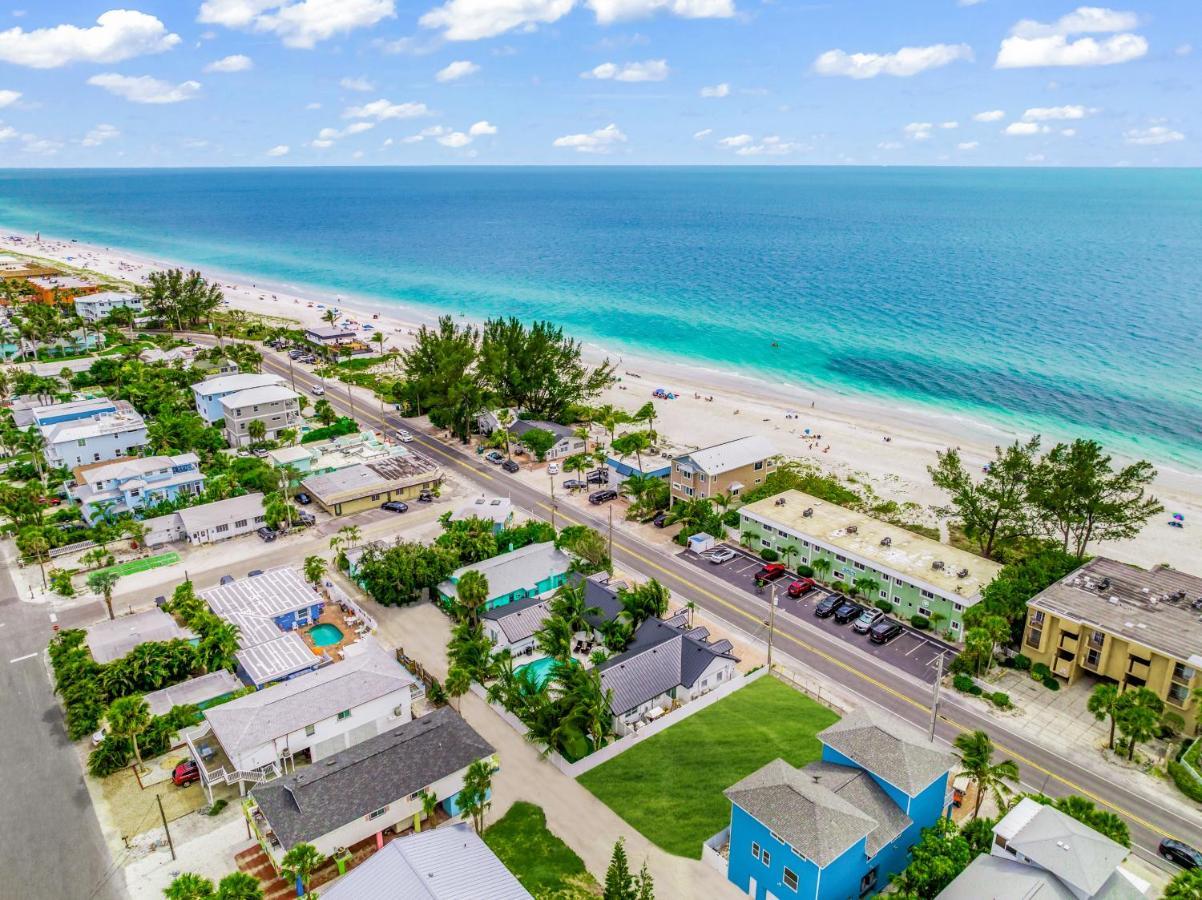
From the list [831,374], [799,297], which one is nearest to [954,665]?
[831,374]

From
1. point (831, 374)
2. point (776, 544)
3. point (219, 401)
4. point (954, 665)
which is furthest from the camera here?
point (831, 374)

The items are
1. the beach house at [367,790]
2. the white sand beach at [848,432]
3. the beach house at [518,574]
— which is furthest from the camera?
the white sand beach at [848,432]

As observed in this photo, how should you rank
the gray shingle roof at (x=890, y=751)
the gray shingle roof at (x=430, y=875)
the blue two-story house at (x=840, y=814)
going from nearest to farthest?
the gray shingle roof at (x=430, y=875), the blue two-story house at (x=840, y=814), the gray shingle roof at (x=890, y=751)

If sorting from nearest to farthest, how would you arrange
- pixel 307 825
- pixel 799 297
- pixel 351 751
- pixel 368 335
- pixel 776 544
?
pixel 307 825
pixel 351 751
pixel 776 544
pixel 368 335
pixel 799 297

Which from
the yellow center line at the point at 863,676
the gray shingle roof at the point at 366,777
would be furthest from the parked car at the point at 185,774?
the yellow center line at the point at 863,676

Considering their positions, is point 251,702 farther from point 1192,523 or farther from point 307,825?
point 1192,523

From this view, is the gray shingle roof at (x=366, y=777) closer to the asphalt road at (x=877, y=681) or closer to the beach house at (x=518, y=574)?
the beach house at (x=518, y=574)
